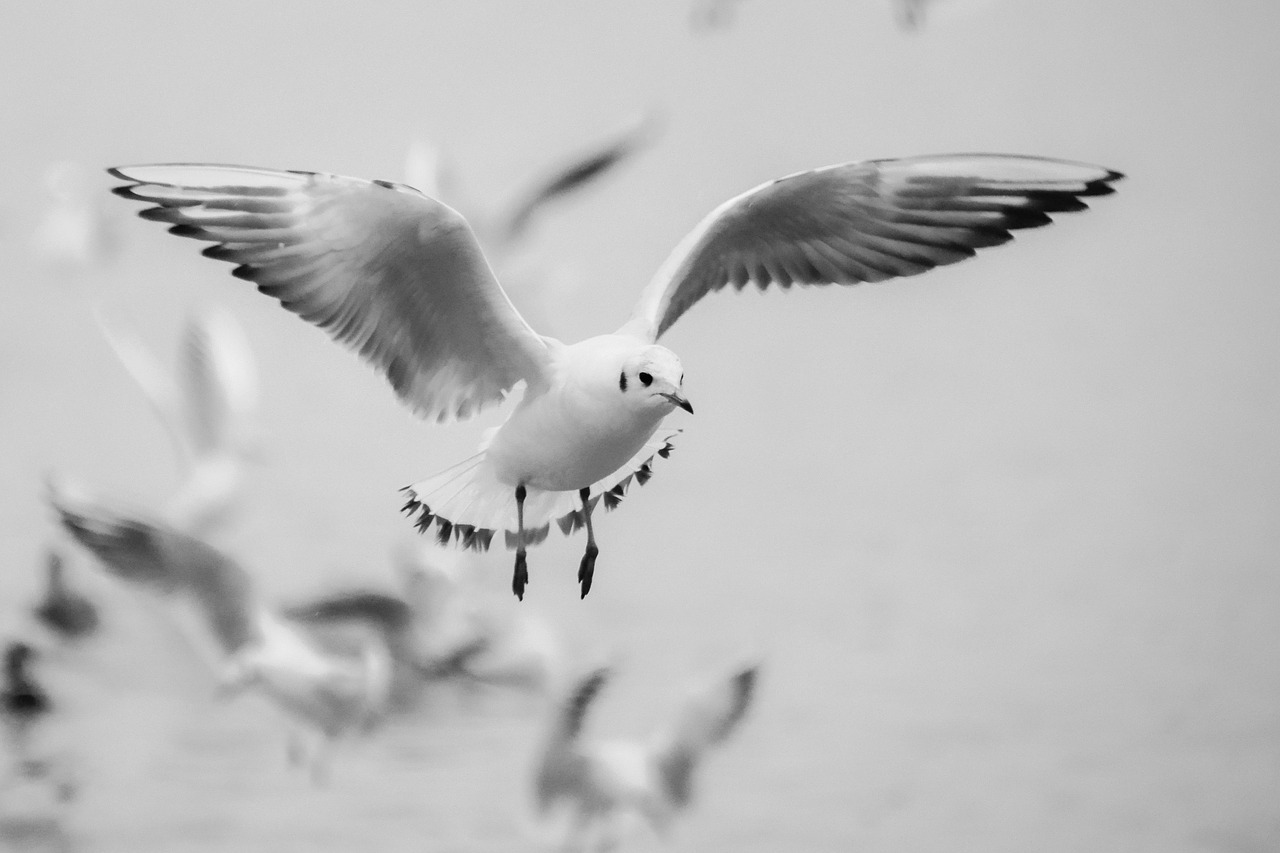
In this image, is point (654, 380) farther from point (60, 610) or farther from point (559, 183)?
point (60, 610)

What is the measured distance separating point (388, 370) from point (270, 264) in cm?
29

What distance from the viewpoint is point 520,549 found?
8.17 ft

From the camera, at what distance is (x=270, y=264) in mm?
2334

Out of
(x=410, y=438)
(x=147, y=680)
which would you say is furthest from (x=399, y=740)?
(x=410, y=438)

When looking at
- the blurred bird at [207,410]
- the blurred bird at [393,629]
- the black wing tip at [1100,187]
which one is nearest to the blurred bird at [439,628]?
the blurred bird at [393,629]

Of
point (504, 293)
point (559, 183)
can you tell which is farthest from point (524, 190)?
point (504, 293)

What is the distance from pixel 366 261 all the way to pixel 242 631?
81.6 inches

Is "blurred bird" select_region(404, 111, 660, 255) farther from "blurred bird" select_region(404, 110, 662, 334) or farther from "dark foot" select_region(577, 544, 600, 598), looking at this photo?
"dark foot" select_region(577, 544, 600, 598)

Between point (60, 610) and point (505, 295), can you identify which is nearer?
point (505, 295)

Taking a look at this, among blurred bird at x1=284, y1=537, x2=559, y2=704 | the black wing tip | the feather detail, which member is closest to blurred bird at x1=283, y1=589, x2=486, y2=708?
blurred bird at x1=284, y1=537, x2=559, y2=704

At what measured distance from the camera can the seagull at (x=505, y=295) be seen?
7.44 ft

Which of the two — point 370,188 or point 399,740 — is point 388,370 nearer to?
point 370,188

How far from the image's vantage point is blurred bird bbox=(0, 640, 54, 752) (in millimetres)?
4898

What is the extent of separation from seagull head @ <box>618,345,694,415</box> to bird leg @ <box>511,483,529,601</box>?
0.35 metres
